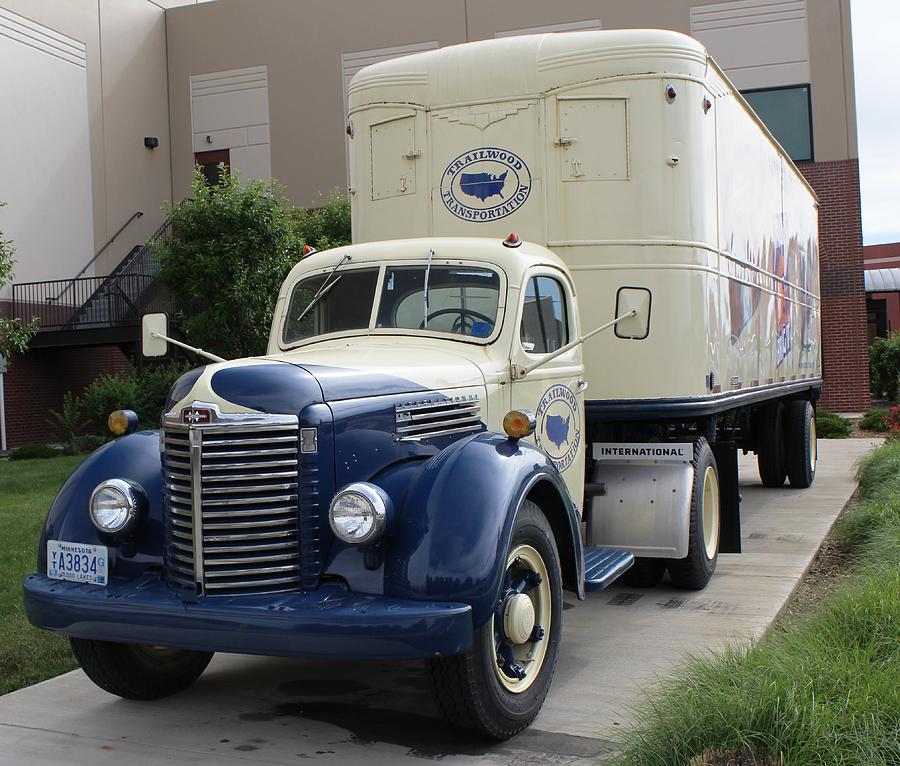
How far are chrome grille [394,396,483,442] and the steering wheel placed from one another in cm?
63

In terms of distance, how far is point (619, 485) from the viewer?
713 cm

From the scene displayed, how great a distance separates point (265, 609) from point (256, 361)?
1187 millimetres

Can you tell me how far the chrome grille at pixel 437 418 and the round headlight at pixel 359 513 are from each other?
56 cm

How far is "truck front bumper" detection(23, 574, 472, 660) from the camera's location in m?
3.99

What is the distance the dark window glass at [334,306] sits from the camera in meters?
5.99

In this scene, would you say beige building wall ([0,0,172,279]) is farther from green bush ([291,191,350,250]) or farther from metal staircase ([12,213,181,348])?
green bush ([291,191,350,250])

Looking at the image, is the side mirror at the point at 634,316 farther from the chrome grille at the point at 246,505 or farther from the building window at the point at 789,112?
the building window at the point at 789,112

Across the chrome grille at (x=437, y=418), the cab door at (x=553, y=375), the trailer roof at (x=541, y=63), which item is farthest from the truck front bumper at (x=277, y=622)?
the trailer roof at (x=541, y=63)

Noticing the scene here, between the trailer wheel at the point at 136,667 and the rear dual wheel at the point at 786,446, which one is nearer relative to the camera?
the trailer wheel at the point at 136,667

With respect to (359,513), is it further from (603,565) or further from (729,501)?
(729,501)

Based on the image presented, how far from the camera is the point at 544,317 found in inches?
242

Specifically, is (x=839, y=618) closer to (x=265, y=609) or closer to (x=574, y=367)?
(x=574, y=367)

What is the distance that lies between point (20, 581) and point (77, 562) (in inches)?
148

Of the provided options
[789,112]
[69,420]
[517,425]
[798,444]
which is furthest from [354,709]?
[789,112]
